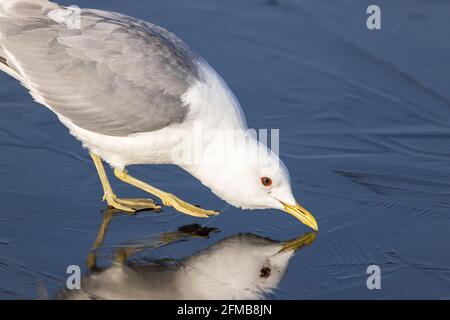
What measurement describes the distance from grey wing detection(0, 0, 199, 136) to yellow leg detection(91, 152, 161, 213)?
378mm

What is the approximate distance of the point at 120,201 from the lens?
686 cm

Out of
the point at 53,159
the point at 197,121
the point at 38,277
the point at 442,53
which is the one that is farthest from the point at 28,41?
the point at 442,53

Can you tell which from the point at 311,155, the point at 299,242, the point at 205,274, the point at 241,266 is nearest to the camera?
the point at 205,274

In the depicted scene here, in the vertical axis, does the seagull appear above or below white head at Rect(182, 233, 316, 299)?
above

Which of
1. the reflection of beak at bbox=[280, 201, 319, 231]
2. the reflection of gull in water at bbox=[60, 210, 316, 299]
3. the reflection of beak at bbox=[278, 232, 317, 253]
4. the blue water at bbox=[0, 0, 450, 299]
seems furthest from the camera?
the reflection of beak at bbox=[280, 201, 319, 231]

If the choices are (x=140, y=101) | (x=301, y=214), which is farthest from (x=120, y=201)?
(x=301, y=214)

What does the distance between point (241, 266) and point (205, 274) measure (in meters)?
0.28

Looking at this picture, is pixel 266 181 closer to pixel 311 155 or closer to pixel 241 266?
pixel 241 266

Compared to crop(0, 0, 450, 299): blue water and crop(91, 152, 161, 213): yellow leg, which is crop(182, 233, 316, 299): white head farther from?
crop(91, 152, 161, 213): yellow leg

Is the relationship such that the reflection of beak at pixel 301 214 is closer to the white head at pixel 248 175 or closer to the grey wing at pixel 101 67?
the white head at pixel 248 175

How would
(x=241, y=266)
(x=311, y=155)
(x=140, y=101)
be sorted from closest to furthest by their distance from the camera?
(x=241, y=266)
(x=140, y=101)
(x=311, y=155)

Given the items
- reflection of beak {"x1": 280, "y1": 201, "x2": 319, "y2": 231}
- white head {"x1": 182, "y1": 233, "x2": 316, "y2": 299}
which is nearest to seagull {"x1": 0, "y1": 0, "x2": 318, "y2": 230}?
reflection of beak {"x1": 280, "y1": 201, "x2": 319, "y2": 231}

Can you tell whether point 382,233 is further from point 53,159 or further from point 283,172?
point 53,159

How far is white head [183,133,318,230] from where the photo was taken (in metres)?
6.48
